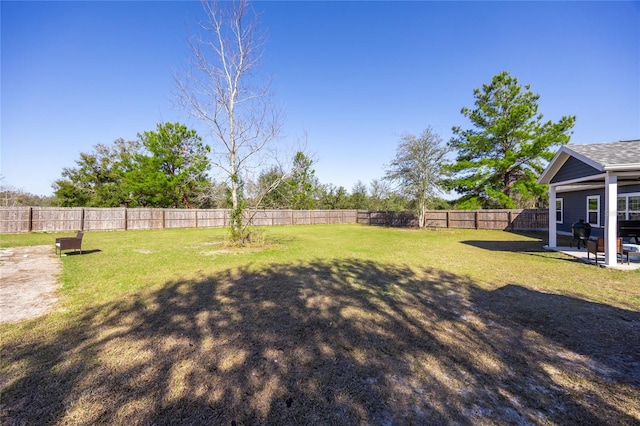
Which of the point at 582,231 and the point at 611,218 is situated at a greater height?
the point at 611,218

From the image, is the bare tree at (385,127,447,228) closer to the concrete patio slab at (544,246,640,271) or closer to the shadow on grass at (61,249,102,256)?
the concrete patio slab at (544,246,640,271)

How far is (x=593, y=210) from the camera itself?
12.5 metres

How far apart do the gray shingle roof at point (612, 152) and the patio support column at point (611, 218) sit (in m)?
0.40

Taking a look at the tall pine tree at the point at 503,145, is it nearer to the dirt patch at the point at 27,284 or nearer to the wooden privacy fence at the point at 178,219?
the wooden privacy fence at the point at 178,219

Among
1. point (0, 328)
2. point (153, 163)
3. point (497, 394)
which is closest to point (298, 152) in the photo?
point (0, 328)

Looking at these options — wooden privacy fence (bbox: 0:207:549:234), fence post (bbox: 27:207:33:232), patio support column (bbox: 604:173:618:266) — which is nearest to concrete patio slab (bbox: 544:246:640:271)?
patio support column (bbox: 604:173:618:266)

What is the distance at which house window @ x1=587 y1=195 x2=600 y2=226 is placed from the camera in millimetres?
12164

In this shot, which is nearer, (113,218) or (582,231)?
(582,231)

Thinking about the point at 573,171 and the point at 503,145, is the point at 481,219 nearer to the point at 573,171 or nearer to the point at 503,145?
the point at 503,145

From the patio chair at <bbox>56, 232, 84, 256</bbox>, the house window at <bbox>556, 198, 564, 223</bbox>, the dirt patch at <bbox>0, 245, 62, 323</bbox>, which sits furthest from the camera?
the house window at <bbox>556, 198, 564, 223</bbox>

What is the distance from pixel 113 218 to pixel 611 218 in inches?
987

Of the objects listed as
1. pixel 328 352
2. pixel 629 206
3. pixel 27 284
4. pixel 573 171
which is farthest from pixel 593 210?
pixel 27 284

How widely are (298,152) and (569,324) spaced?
30.2 ft

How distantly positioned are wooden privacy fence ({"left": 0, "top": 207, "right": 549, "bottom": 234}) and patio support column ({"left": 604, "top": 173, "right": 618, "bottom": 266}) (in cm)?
1255
